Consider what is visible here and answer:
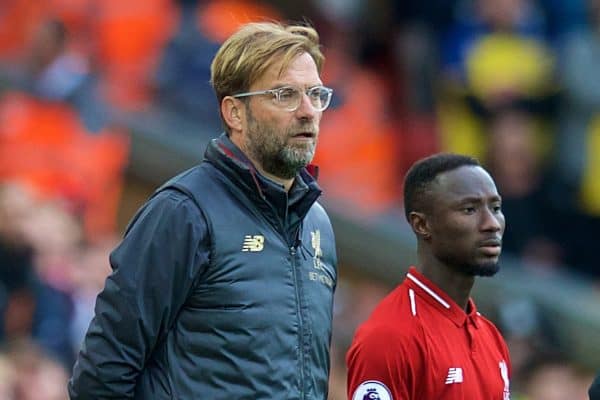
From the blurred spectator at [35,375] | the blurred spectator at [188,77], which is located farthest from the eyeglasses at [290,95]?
the blurred spectator at [188,77]

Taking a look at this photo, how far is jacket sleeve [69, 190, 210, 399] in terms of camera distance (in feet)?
14.6

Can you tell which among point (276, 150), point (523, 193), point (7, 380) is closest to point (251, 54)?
point (276, 150)

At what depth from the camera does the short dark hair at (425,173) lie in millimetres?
5055

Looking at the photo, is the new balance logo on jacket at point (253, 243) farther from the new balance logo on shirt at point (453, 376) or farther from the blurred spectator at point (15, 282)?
the blurred spectator at point (15, 282)

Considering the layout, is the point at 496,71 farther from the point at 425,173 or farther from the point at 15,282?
the point at 425,173

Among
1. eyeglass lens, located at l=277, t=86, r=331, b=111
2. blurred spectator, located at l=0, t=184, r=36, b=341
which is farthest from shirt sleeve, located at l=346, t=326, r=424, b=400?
blurred spectator, located at l=0, t=184, r=36, b=341

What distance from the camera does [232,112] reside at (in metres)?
4.77

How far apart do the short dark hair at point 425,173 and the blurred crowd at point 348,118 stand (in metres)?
3.31

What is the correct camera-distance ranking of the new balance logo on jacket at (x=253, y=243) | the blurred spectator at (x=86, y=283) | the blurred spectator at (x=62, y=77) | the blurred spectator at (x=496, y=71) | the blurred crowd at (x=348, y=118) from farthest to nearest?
the blurred spectator at (x=496, y=71)
the blurred spectator at (x=62, y=77)
the blurred crowd at (x=348, y=118)
the blurred spectator at (x=86, y=283)
the new balance logo on jacket at (x=253, y=243)

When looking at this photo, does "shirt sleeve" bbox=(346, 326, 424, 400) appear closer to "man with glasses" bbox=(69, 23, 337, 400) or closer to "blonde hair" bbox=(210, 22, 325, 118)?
"man with glasses" bbox=(69, 23, 337, 400)

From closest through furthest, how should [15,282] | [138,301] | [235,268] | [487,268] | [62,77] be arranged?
[138,301] < [235,268] < [487,268] < [15,282] < [62,77]

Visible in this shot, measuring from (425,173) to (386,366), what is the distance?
26.4 inches

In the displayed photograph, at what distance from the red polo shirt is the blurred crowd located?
129 inches

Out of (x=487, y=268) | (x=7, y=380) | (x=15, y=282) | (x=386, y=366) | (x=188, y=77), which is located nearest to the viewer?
(x=386, y=366)
